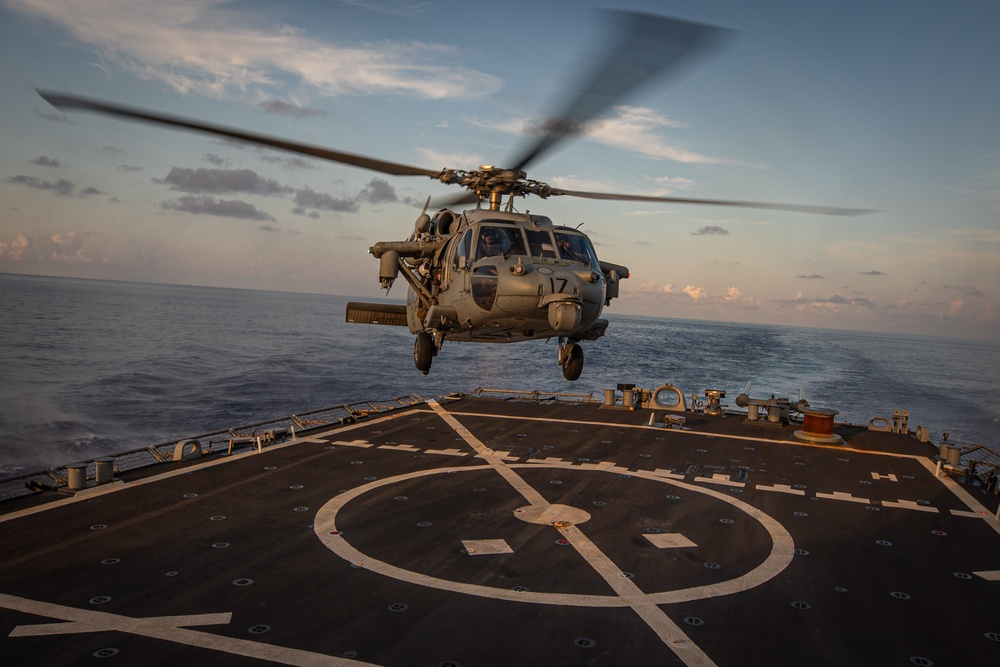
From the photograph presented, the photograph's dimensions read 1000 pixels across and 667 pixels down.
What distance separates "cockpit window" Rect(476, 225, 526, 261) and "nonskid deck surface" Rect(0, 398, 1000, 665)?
18.3 ft

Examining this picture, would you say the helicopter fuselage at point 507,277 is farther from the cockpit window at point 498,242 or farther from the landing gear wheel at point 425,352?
the landing gear wheel at point 425,352

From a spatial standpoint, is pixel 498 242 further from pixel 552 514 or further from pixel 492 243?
pixel 552 514

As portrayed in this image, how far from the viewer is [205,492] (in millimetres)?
14688

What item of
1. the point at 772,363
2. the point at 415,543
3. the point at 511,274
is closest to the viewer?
the point at 415,543

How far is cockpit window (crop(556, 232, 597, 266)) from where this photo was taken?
1445 centimetres

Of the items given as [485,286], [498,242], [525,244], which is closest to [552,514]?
[485,286]

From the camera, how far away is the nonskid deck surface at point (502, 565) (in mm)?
8180

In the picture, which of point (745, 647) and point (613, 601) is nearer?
point (745, 647)

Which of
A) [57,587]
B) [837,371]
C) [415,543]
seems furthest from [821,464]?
[837,371]

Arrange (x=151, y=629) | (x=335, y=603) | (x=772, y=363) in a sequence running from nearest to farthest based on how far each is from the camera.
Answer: (x=151, y=629)
(x=335, y=603)
(x=772, y=363)

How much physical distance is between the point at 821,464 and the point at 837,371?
217 ft

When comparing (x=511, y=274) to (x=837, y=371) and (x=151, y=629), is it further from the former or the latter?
(x=837, y=371)

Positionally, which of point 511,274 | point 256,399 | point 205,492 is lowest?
point 256,399

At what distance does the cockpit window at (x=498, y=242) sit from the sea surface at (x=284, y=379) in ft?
90.9
